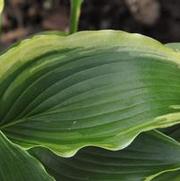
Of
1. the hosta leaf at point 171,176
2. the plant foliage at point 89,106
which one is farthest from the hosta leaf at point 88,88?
the hosta leaf at point 171,176

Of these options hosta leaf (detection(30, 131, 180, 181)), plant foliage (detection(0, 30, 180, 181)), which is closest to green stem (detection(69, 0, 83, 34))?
plant foliage (detection(0, 30, 180, 181))

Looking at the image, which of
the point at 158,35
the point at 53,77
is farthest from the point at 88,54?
the point at 158,35

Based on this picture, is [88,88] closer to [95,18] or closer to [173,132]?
[173,132]

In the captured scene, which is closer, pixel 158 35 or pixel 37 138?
pixel 37 138

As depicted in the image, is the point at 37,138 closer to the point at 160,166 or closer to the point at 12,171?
the point at 12,171

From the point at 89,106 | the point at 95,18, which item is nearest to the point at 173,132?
the point at 89,106

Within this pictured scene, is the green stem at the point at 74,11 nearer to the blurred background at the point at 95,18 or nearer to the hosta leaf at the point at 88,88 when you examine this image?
the hosta leaf at the point at 88,88
